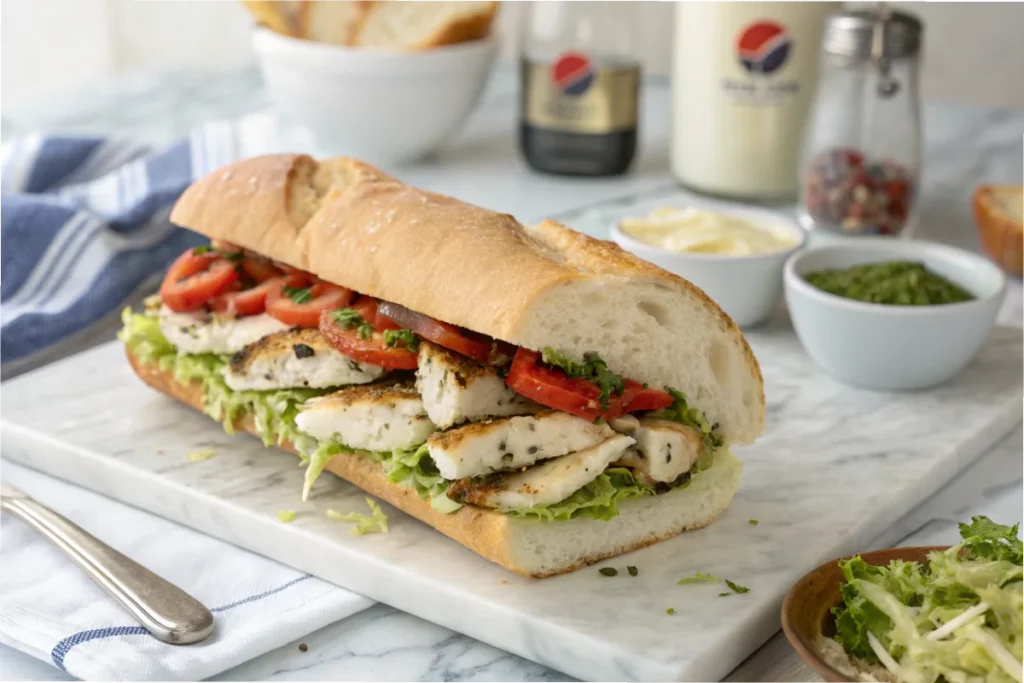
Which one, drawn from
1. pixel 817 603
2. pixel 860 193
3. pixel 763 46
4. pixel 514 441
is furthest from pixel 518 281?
pixel 763 46

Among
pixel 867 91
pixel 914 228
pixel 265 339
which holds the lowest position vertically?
pixel 914 228

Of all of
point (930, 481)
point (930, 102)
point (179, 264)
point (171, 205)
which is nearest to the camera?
point (930, 481)

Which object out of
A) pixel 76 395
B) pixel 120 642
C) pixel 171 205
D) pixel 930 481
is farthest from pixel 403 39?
pixel 120 642

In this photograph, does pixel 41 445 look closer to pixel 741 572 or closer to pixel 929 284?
pixel 741 572

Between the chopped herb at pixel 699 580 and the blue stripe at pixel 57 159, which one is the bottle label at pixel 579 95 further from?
the chopped herb at pixel 699 580

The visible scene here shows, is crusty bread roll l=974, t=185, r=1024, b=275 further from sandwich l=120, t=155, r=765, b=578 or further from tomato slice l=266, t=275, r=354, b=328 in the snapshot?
tomato slice l=266, t=275, r=354, b=328

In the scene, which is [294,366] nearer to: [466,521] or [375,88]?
[466,521]

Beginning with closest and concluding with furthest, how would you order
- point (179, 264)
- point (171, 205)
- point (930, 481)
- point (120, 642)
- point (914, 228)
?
point (120, 642) < point (930, 481) < point (179, 264) < point (171, 205) < point (914, 228)
